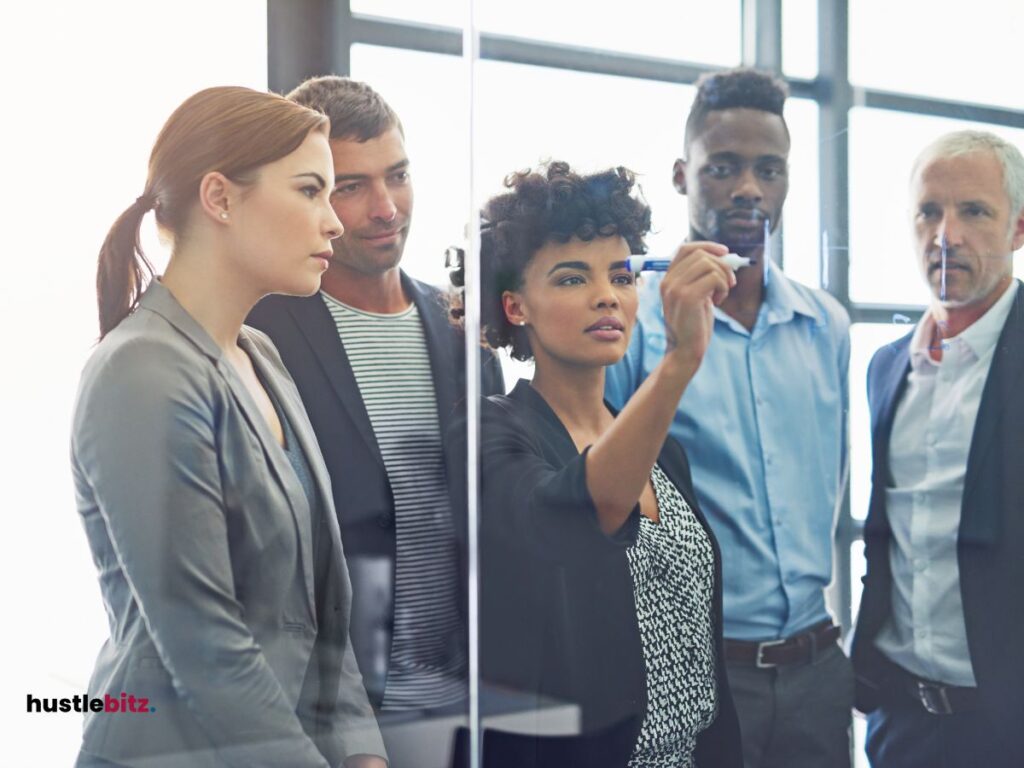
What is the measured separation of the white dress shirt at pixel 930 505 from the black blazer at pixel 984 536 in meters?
0.02

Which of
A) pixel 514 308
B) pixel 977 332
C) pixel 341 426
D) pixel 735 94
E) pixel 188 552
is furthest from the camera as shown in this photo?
pixel 977 332

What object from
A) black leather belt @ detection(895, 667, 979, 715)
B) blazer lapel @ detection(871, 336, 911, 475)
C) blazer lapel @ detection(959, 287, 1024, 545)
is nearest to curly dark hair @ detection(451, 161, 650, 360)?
blazer lapel @ detection(871, 336, 911, 475)

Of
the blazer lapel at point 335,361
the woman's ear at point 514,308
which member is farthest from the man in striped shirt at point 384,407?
the woman's ear at point 514,308

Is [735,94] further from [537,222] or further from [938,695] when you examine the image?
[938,695]

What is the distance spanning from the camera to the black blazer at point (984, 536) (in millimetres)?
1945

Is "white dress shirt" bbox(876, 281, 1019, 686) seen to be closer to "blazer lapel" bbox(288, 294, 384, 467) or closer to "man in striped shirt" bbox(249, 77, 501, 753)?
"man in striped shirt" bbox(249, 77, 501, 753)

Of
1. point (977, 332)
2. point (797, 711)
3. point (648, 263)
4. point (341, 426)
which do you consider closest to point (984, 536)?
point (977, 332)

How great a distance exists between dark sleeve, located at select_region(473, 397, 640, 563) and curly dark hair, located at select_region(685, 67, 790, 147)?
25.1 inches

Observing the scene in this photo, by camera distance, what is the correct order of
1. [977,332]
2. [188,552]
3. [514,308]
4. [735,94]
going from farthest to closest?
[977,332] < [735,94] < [514,308] < [188,552]

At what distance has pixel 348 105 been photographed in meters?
1.70

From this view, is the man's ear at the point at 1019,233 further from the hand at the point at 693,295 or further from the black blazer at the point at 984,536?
the hand at the point at 693,295

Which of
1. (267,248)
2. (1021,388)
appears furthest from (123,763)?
(1021,388)

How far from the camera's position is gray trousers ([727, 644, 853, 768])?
1.87 m

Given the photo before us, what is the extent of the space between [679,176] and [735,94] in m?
0.21
